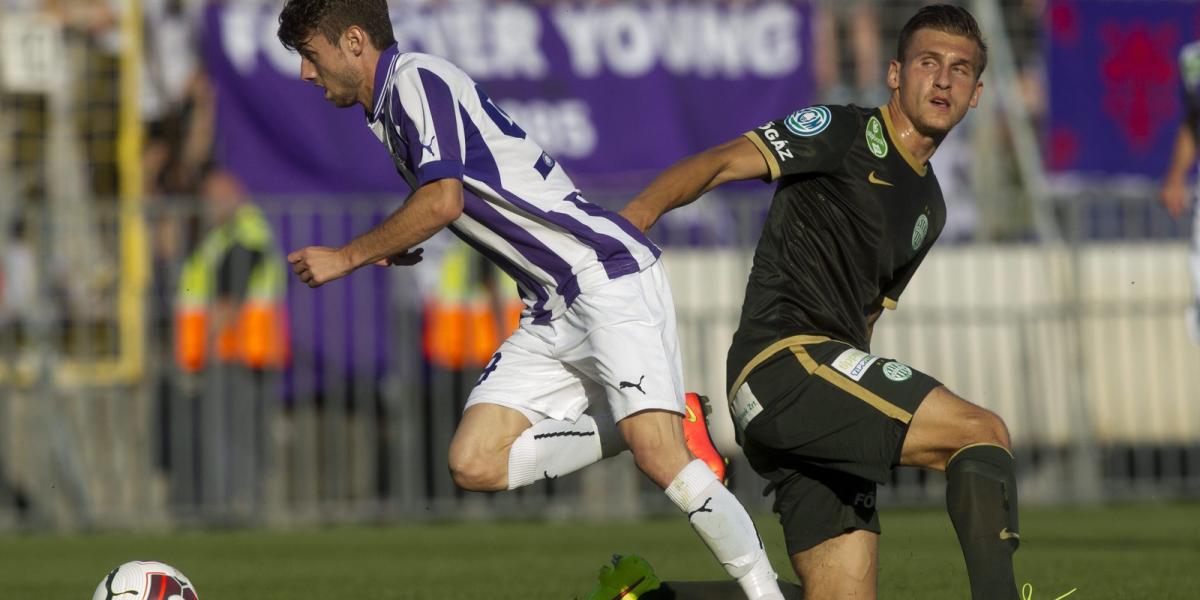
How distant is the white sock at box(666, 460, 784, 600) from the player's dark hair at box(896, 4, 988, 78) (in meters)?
1.55

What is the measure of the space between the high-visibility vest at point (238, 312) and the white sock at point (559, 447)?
6.92 metres

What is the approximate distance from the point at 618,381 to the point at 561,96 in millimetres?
8400

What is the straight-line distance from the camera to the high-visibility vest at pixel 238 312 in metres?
13.4

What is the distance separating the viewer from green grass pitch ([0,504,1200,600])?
859cm

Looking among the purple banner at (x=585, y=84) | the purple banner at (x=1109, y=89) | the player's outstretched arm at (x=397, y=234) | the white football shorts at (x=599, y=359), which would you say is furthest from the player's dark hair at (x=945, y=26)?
the purple banner at (x=1109, y=89)

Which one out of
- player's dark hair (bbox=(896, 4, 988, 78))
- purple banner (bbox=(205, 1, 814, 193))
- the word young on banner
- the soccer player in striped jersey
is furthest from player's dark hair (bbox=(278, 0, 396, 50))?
the word young on banner

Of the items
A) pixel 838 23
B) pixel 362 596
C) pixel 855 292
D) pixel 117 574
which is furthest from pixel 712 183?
pixel 838 23

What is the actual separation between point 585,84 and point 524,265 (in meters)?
8.18

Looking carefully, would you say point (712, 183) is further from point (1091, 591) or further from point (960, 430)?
point (1091, 591)

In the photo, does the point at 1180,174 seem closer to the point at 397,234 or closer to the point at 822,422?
the point at 822,422

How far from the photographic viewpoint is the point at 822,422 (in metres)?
5.99

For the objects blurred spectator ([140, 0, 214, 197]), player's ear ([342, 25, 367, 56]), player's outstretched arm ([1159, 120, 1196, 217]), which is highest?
blurred spectator ([140, 0, 214, 197])

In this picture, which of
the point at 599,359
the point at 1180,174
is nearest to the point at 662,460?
the point at 599,359

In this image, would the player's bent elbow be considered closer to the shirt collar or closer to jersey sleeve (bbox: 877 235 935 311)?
the shirt collar
